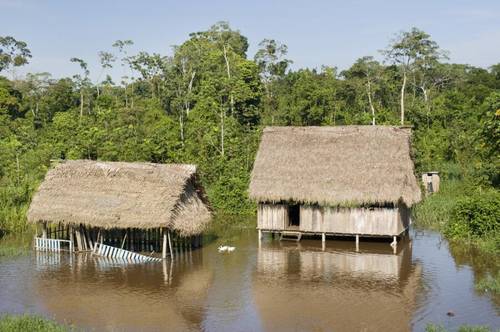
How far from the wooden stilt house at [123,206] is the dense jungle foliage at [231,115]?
473cm

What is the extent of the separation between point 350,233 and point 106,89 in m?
31.5

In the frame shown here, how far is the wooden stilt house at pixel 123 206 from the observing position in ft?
66.7

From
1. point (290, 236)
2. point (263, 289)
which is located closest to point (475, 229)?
point (290, 236)

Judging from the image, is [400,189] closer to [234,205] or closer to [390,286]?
[390,286]

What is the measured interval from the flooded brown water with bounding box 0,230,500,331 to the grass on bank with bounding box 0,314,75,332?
80cm

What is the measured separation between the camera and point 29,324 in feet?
43.9

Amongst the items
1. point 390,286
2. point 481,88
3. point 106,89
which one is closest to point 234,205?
point 390,286

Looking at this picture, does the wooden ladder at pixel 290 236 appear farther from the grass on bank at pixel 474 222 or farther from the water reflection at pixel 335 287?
the grass on bank at pixel 474 222

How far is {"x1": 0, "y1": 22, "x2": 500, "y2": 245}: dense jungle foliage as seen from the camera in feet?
92.7

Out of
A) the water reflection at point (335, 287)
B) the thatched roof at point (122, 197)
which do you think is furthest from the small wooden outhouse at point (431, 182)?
the thatched roof at point (122, 197)

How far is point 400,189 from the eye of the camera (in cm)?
2184

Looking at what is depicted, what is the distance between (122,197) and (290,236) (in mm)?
6952

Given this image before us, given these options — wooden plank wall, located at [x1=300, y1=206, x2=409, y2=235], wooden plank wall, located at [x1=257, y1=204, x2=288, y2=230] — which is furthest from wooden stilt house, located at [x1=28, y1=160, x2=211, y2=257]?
wooden plank wall, located at [x1=300, y1=206, x2=409, y2=235]

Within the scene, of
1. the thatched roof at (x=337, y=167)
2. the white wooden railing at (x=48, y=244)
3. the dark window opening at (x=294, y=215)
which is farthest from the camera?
the dark window opening at (x=294, y=215)
